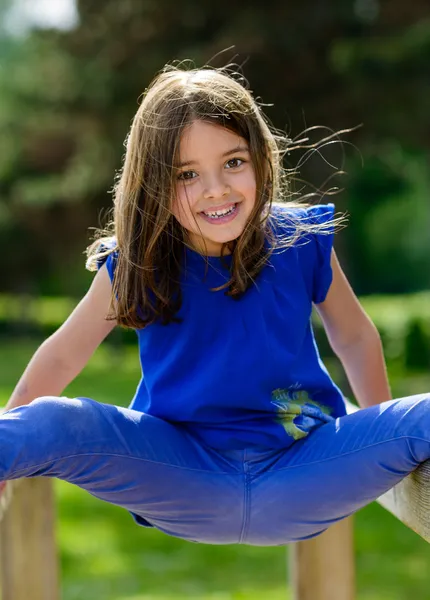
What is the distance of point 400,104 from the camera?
8312 millimetres

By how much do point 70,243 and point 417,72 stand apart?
8.85 meters

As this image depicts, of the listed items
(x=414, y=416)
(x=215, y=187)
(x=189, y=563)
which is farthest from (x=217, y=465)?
(x=189, y=563)

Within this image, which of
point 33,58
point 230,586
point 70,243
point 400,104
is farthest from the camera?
point 70,243

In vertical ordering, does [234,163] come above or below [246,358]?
above

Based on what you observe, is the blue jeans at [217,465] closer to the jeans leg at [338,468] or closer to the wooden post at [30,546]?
the jeans leg at [338,468]

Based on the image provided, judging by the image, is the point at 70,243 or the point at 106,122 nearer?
the point at 106,122

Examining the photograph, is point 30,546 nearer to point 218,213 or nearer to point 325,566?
point 325,566

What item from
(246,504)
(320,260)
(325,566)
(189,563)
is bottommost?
(189,563)

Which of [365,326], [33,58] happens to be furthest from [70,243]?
[365,326]

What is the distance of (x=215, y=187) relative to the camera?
65.8 inches

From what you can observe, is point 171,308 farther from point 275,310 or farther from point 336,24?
point 336,24

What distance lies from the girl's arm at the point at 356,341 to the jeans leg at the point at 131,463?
40cm

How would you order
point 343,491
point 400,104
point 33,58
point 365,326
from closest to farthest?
point 343,491 → point 365,326 → point 400,104 → point 33,58

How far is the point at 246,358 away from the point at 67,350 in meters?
0.35
